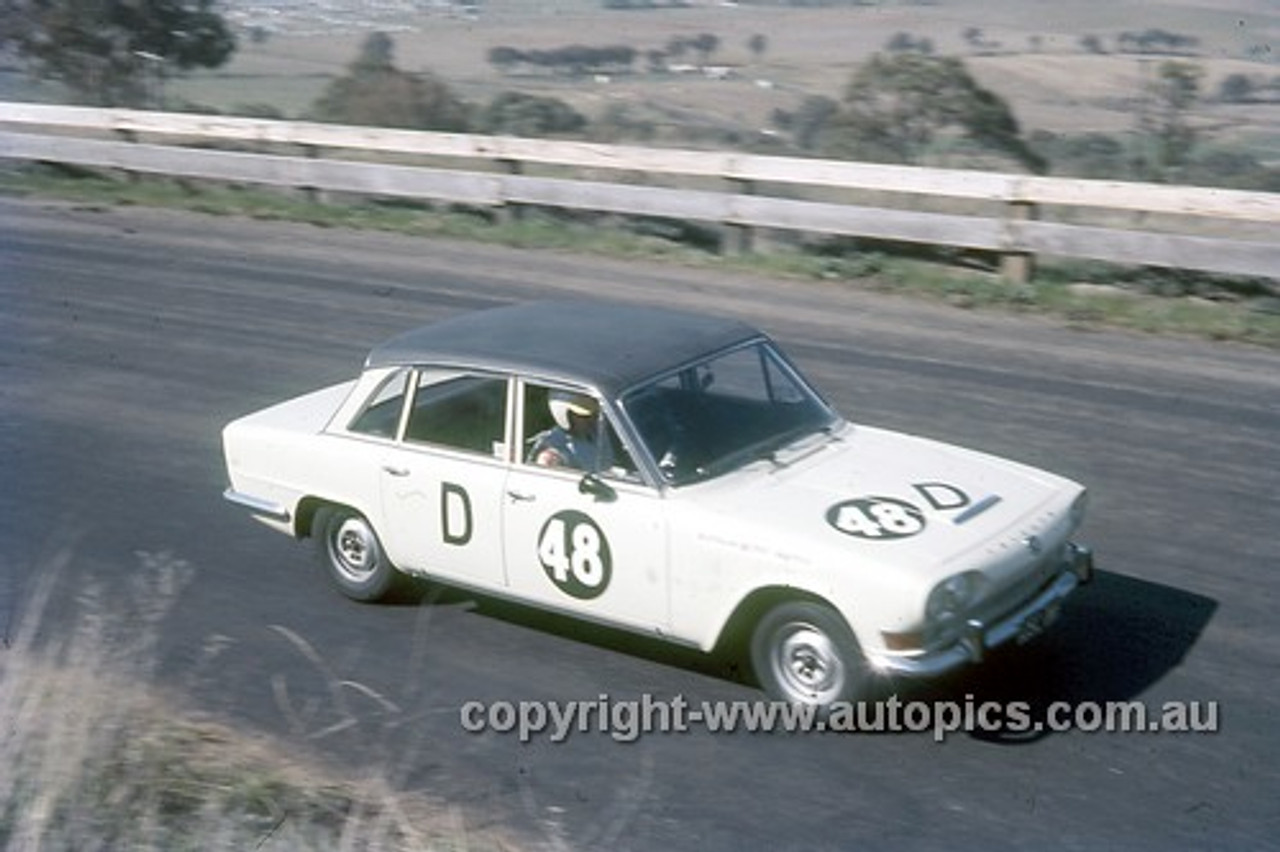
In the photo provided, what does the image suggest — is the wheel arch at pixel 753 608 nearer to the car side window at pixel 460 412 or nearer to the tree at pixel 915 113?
the car side window at pixel 460 412

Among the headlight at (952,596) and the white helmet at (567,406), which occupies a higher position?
the white helmet at (567,406)

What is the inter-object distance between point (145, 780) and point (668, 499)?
2235mm

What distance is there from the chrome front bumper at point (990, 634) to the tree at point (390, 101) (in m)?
18.9

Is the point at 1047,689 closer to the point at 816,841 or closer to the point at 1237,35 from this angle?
the point at 816,841

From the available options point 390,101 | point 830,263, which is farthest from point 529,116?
point 830,263

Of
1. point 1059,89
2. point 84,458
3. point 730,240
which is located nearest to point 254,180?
point 730,240

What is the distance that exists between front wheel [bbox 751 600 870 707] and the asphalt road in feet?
0.64

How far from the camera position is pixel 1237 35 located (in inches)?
902

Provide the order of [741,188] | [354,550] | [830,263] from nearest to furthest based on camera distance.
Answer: [354,550] → [830,263] → [741,188]

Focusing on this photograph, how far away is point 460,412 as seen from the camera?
719 cm

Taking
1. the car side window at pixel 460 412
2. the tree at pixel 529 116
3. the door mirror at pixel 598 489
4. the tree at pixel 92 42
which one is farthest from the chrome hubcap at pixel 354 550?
the tree at pixel 92 42

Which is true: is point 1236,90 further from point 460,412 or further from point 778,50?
point 460,412

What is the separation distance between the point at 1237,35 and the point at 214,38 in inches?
640

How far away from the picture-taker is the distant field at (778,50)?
21.9 m
